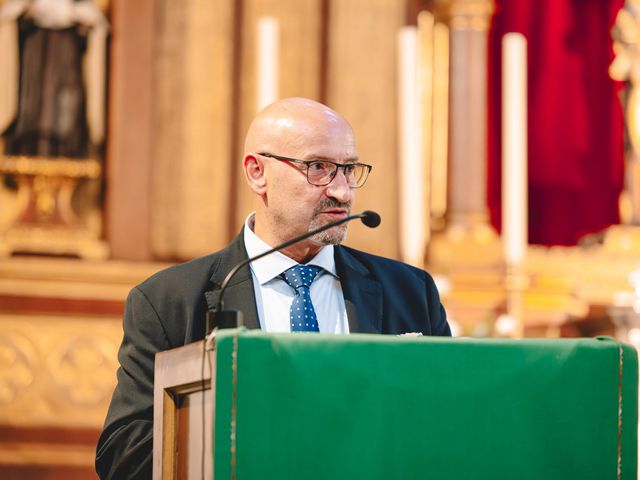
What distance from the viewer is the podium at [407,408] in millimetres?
2201

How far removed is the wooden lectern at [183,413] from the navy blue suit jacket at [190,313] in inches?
7.9

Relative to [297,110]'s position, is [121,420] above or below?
below

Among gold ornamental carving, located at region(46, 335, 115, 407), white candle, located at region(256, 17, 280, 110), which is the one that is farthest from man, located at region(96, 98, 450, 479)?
gold ornamental carving, located at region(46, 335, 115, 407)

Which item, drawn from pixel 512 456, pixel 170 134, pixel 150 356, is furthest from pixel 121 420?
pixel 170 134

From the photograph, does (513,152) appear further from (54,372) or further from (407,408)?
(407,408)

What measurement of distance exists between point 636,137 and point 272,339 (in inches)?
148

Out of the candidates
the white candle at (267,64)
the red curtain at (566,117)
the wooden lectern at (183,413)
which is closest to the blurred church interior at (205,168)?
the red curtain at (566,117)

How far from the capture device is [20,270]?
5000mm

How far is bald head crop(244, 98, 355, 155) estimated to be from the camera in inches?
113

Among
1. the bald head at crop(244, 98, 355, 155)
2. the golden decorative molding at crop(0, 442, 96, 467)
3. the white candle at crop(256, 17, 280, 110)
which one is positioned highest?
the white candle at crop(256, 17, 280, 110)

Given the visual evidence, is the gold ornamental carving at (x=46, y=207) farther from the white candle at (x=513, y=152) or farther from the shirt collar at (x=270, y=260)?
the shirt collar at (x=270, y=260)

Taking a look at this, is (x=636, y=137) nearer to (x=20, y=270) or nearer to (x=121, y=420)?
(x=20, y=270)

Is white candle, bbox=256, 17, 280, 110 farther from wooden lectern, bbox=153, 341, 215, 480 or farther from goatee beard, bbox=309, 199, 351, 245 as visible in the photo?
wooden lectern, bbox=153, 341, 215, 480

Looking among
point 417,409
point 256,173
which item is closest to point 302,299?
point 256,173
